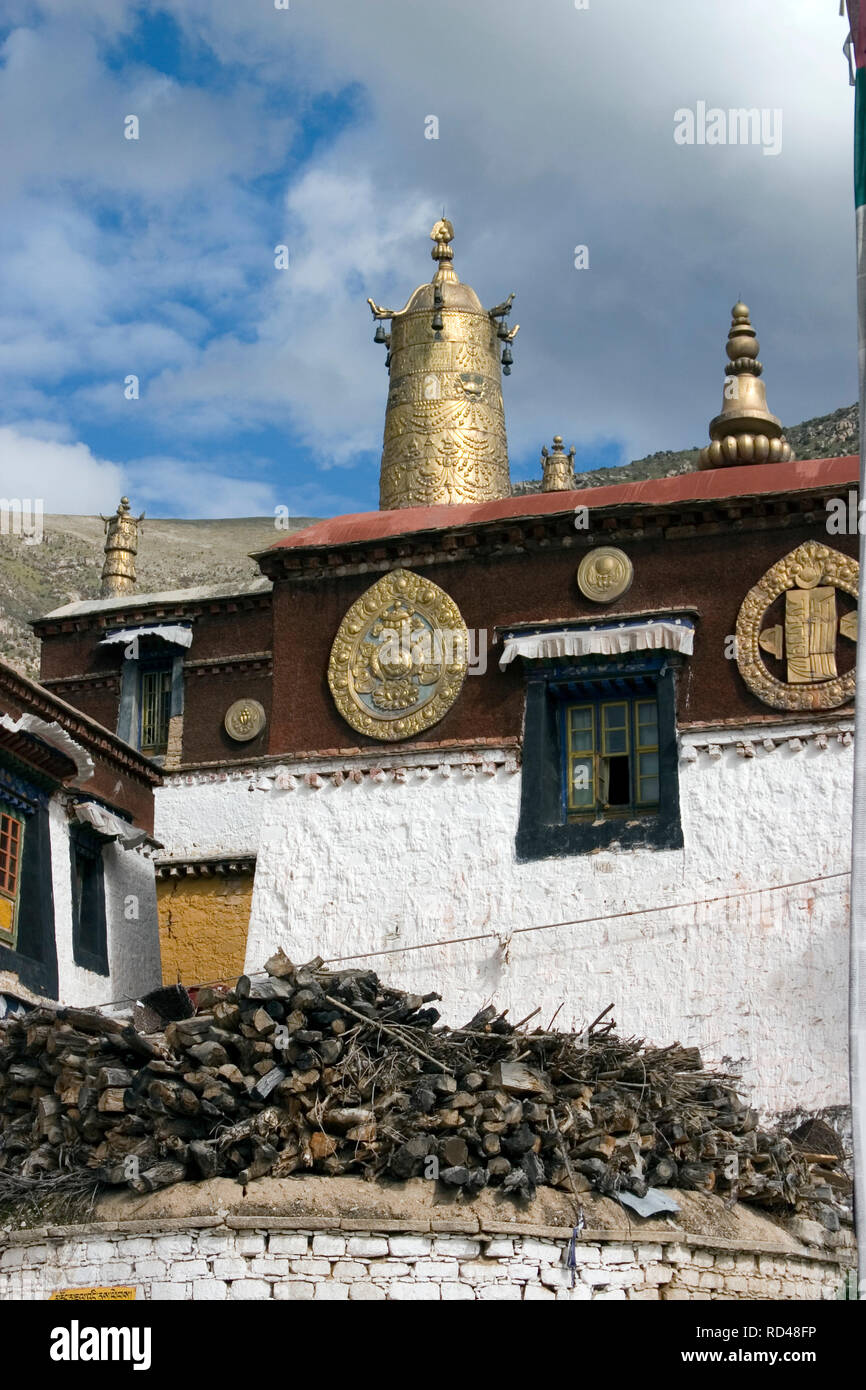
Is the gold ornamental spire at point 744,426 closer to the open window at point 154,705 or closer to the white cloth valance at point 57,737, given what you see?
the white cloth valance at point 57,737

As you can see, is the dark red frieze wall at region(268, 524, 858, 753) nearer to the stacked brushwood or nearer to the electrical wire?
the electrical wire

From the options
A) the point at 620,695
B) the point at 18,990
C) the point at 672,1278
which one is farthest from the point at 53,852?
the point at 672,1278

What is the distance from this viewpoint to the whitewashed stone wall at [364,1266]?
1501 centimetres

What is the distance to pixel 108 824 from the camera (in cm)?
2462

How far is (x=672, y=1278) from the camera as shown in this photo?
15.4 metres

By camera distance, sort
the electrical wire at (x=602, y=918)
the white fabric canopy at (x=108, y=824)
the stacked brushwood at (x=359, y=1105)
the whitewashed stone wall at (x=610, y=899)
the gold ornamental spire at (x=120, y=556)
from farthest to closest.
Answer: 1. the gold ornamental spire at (x=120, y=556)
2. the white fabric canopy at (x=108, y=824)
3. the electrical wire at (x=602, y=918)
4. the whitewashed stone wall at (x=610, y=899)
5. the stacked brushwood at (x=359, y=1105)

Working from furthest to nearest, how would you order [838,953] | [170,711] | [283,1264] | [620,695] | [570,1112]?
[170,711], [620,695], [838,953], [570,1112], [283,1264]

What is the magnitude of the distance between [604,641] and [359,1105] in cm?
650

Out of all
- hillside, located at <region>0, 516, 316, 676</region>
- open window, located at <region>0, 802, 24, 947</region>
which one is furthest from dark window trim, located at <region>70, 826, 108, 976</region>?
hillside, located at <region>0, 516, 316, 676</region>

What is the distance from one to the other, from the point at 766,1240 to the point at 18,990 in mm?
9000

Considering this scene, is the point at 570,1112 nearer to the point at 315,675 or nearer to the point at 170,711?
the point at 315,675

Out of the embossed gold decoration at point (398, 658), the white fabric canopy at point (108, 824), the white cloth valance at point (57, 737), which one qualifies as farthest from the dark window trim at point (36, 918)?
the embossed gold decoration at point (398, 658)

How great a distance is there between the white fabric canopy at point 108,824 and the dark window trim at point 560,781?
6.01 m

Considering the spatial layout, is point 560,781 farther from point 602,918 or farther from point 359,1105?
point 359,1105
